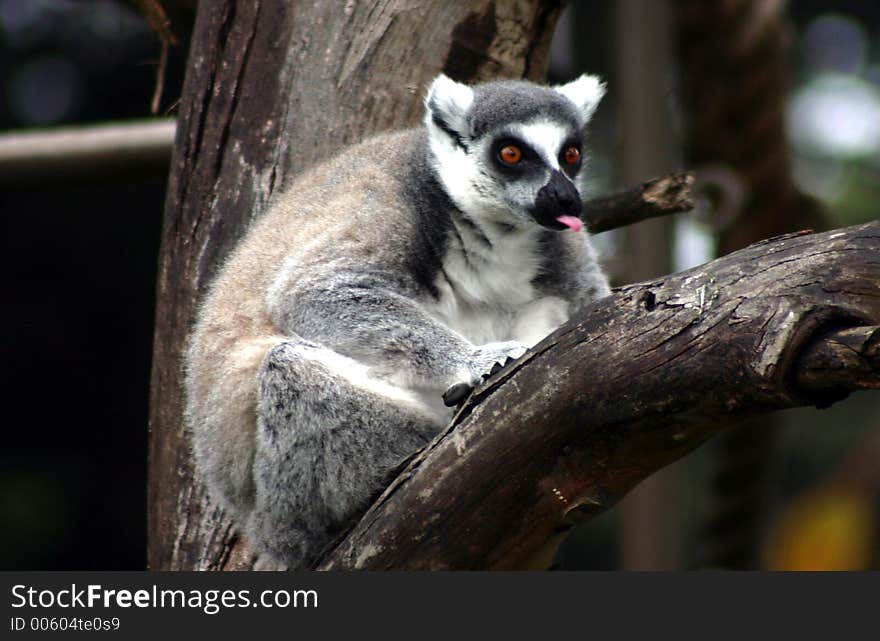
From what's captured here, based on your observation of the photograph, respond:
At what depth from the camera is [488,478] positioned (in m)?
3.40

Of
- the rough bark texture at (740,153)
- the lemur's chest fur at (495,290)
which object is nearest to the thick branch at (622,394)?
the lemur's chest fur at (495,290)

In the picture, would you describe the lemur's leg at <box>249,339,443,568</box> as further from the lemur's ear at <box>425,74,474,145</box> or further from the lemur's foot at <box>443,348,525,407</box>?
the lemur's ear at <box>425,74,474,145</box>

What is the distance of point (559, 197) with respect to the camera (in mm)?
4262

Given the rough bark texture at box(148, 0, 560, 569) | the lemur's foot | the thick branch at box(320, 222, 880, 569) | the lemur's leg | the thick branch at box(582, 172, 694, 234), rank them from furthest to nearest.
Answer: the rough bark texture at box(148, 0, 560, 569) → the thick branch at box(582, 172, 694, 234) → the lemur's leg → the lemur's foot → the thick branch at box(320, 222, 880, 569)

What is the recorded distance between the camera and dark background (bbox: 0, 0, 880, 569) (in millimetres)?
8828

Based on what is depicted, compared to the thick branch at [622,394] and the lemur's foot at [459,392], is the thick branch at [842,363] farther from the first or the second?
the lemur's foot at [459,392]

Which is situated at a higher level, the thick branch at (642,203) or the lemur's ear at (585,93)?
the lemur's ear at (585,93)

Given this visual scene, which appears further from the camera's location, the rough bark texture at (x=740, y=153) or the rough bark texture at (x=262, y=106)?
the rough bark texture at (x=740, y=153)

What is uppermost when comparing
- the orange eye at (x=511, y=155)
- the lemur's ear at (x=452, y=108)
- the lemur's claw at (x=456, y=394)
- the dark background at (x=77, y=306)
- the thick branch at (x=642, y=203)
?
the lemur's ear at (x=452, y=108)

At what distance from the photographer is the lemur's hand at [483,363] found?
12.5ft

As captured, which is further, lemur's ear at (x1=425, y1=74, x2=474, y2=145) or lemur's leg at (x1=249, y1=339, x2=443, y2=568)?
lemur's ear at (x1=425, y1=74, x2=474, y2=145)

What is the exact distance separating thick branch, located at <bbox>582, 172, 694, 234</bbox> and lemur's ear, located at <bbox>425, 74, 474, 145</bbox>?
2.78ft

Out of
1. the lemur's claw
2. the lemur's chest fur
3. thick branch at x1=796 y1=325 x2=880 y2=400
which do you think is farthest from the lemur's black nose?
thick branch at x1=796 y1=325 x2=880 y2=400

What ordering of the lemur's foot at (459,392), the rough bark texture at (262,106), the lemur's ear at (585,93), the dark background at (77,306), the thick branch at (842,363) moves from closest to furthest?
the thick branch at (842,363) < the lemur's foot at (459,392) < the lemur's ear at (585,93) < the rough bark texture at (262,106) < the dark background at (77,306)
